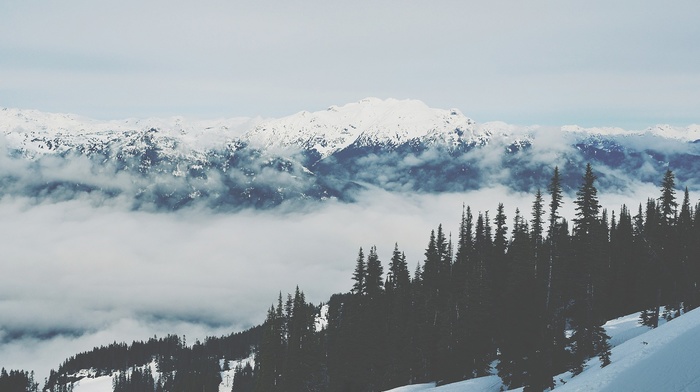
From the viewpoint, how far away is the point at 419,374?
6794 centimetres

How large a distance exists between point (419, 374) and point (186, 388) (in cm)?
10040

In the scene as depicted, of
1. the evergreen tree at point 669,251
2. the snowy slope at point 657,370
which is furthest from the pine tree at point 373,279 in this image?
the snowy slope at point 657,370

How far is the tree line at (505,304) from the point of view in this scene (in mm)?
40250

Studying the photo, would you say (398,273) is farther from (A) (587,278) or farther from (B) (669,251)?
(A) (587,278)

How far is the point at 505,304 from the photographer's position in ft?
167

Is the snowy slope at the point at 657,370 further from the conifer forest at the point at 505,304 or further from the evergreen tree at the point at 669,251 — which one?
the evergreen tree at the point at 669,251

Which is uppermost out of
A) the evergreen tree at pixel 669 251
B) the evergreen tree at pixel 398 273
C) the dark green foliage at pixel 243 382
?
the evergreen tree at pixel 669 251

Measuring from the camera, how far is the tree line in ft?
132

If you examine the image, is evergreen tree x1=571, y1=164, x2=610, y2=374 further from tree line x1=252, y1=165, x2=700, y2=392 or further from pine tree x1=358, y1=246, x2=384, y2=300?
pine tree x1=358, y1=246, x2=384, y2=300

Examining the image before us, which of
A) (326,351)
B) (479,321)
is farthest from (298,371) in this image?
(479,321)

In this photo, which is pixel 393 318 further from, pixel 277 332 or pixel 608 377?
pixel 608 377

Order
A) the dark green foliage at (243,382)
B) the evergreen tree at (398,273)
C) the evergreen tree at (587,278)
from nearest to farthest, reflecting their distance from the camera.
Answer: the evergreen tree at (587,278) < the evergreen tree at (398,273) < the dark green foliage at (243,382)

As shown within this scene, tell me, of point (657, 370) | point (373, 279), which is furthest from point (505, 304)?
point (657, 370)

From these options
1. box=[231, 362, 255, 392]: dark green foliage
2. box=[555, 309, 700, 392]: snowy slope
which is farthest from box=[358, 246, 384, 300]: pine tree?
box=[231, 362, 255, 392]: dark green foliage
